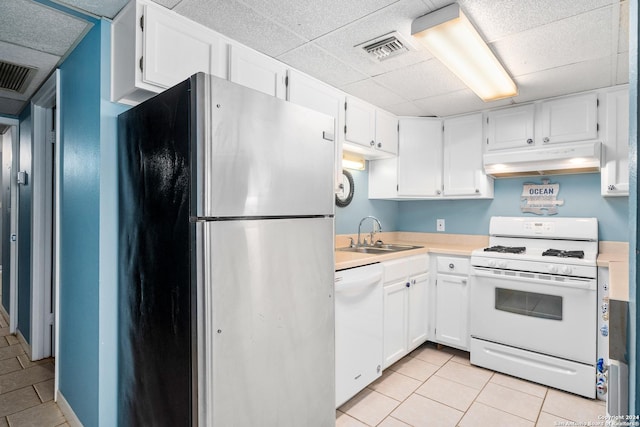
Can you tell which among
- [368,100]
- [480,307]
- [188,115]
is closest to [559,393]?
[480,307]

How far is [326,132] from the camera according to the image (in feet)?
5.64

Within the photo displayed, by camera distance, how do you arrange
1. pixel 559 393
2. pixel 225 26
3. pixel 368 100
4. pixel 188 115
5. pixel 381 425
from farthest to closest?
1. pixel 368 100
2. pixel 559 393
3. pixel 381 425
4. pixel 225 26
5. pixel 188 115

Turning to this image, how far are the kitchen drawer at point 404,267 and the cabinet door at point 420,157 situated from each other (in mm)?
718

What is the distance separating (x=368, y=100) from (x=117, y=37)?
1.88 meters

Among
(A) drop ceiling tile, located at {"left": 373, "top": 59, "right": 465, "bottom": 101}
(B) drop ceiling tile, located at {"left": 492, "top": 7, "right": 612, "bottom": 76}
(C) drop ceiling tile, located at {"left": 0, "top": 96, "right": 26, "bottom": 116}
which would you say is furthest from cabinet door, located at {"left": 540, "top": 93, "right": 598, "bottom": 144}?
(C) drop ceiling tile, located at {"left": 0, "top": 96, "right": 26, "bottom": 116}

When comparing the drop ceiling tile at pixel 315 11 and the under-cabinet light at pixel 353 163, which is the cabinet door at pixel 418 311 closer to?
the under-cabinet light at pixel 353 163

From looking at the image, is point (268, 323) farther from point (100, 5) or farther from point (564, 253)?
point (564, 253)

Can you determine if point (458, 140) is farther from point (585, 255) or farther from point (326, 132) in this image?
point (326, 132)

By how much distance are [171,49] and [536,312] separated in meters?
2.92

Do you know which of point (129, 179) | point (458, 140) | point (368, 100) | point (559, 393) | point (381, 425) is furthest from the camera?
point (458, 140)

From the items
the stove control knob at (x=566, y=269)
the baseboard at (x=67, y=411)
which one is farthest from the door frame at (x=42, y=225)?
the stove control knob at (x=566, y=269)

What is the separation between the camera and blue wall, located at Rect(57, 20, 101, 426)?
175cm

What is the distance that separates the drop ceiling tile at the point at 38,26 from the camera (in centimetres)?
168

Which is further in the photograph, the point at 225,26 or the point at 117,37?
the point at 225,26
